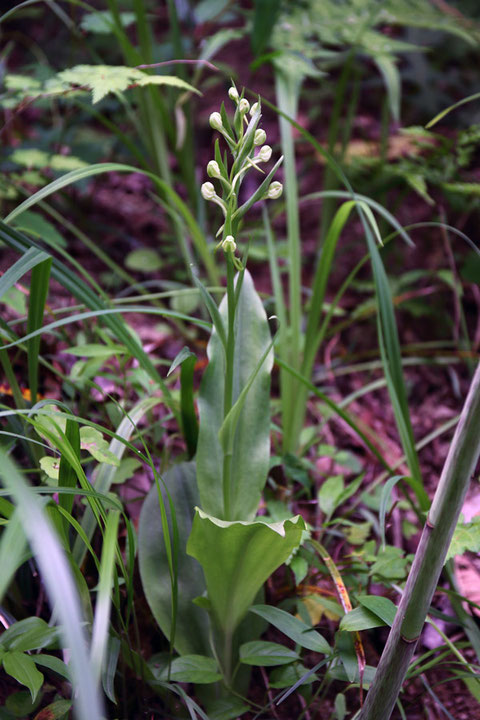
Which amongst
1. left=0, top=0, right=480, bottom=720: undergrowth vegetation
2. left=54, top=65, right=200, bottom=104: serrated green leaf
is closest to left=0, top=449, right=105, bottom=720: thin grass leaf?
left=0, top=0, right=480, bottom=720: undergrowth vegetation

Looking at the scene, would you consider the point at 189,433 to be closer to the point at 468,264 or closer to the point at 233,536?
the point at 233,536

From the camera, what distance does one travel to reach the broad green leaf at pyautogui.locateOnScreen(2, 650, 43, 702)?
52cm

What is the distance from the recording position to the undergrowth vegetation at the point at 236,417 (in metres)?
0.59

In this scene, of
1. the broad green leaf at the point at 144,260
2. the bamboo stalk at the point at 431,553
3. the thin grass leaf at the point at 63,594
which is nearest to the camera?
the thin grass leaf at the point at 63,594

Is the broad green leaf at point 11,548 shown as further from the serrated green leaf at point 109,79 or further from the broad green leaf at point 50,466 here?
the serrated green leaf at point 109,79

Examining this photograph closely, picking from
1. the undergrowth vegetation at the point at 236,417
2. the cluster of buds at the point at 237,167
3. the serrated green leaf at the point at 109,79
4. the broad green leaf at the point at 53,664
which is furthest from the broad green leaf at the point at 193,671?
the serrated green leaf at the point at 109,79

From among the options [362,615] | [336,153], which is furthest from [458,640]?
[336,153]

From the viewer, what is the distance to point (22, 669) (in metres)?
0.53

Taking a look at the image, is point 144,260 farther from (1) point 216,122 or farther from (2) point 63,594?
(2) point 63,594

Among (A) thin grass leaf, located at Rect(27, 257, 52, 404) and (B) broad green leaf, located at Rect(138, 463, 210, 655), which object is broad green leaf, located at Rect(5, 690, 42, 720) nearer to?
(B) broad green leaf, located at Rect(138, 463, 210, 655)

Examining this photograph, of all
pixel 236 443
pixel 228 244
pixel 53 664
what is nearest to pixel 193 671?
pixel 53 664

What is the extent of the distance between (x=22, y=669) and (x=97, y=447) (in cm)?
25

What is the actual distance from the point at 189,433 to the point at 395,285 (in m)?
0.87

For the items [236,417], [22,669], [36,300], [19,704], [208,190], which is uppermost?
[208,190]
